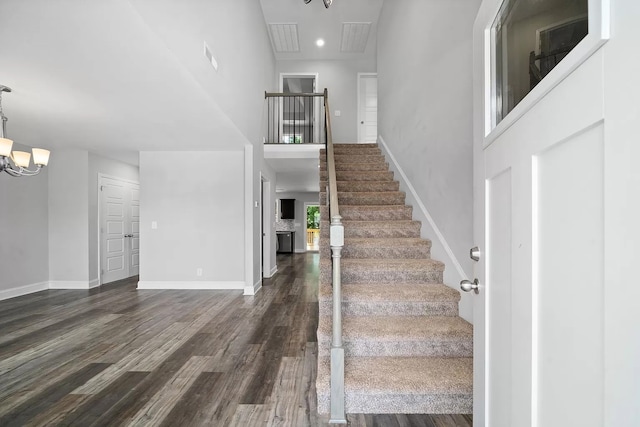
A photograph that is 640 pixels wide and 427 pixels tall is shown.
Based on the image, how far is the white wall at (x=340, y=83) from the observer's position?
7.14m

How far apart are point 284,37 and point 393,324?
6.07 m

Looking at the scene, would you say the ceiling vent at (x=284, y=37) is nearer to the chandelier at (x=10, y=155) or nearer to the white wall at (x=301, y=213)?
the chandelier at (x=10, y=155)

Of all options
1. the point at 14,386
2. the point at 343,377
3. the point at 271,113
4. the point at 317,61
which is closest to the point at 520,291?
the point at 343,377

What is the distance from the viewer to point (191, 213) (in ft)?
16.9

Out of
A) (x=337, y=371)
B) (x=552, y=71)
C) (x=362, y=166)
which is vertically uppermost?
(x=362, y=166)

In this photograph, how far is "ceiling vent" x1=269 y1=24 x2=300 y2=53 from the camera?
19.0 feet

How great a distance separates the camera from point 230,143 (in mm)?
4633

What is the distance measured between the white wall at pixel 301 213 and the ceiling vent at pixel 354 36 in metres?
5.65

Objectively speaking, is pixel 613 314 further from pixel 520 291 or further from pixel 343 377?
pixel 343 377

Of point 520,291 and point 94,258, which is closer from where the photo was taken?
point 520,291

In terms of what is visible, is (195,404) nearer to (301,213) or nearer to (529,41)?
(529,41)

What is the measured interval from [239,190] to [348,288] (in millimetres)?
3337

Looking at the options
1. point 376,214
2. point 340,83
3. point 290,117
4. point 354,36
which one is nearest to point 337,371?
point 376,214

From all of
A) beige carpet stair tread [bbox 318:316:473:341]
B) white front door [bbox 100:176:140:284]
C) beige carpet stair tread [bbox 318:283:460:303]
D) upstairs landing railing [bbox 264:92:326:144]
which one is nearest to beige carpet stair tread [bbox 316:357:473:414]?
beige carpet stair tread [bbox 318:316:473:341]
